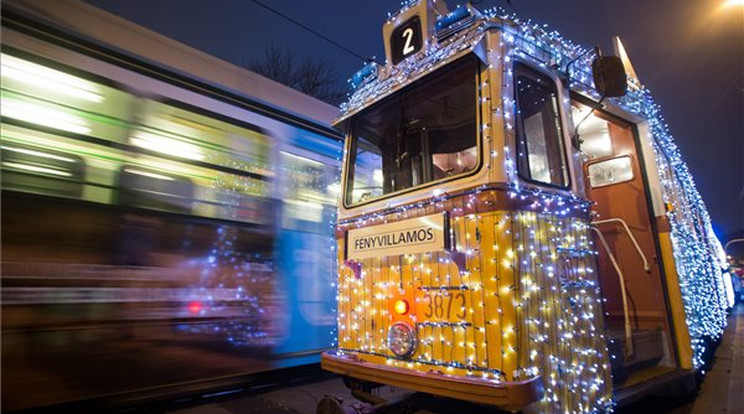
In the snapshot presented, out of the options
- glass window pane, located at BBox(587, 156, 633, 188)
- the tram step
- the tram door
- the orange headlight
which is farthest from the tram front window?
glass window pane, located at BBox(587, 156, 633, 188)

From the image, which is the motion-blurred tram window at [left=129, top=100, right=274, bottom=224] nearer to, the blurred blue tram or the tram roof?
the blurred blue tram

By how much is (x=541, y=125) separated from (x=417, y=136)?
944mm

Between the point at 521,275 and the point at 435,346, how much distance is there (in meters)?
0.75

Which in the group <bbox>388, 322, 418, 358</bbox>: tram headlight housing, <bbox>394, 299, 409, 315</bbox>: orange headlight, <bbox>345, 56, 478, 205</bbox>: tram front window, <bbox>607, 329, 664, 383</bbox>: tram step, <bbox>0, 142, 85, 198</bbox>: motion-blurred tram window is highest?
<bbox>345, 56, 478, 205</bbox>: tram front window

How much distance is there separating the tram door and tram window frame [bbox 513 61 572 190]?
0.73m

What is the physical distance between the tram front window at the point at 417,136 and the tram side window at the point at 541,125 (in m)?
0.36

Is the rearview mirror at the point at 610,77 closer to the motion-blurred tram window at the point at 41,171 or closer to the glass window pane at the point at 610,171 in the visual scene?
the glass window pane at the point at 610,171

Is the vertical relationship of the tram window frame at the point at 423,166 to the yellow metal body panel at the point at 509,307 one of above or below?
above

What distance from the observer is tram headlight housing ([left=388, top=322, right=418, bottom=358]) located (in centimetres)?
262

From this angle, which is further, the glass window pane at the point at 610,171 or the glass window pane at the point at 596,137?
the glass window pane at the point at 596,137

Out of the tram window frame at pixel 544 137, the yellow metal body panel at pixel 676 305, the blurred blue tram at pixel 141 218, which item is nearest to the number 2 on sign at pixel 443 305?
the tram window frame at pixel 544 137

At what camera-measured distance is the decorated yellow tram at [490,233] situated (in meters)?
2.29

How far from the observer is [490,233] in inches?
91.0

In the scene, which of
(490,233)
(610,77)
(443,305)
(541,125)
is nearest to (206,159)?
(443,305)
